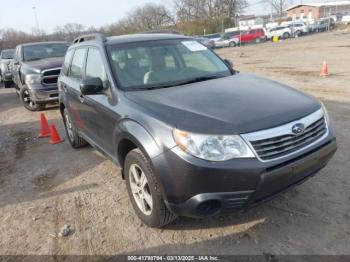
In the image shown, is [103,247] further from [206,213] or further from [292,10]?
[292,10]

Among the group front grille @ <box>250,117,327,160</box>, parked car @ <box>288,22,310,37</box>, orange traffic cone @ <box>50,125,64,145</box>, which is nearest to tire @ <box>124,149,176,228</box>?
front grille @ <box>250,117,327,160</box>

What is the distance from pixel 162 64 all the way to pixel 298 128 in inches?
70.1

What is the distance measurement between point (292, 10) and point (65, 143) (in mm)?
97293

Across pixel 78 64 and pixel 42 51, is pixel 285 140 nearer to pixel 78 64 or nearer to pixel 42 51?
pixel 78 64

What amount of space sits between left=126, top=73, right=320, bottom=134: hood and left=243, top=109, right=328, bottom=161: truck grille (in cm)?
7

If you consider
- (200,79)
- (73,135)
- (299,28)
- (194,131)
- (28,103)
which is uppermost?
(200,79)

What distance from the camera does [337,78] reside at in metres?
10.5

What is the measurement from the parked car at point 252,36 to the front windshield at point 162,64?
37.0 meters

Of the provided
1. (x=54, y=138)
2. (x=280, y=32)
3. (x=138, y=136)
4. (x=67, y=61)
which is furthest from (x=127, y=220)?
(x=280, y=32)

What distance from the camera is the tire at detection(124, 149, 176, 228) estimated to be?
9.62ft

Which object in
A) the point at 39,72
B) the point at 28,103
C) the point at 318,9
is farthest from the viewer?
the point at 318,9

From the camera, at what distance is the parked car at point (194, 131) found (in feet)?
8.42

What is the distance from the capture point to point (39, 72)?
29.0ft

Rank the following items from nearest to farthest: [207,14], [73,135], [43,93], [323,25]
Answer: [73,135]
[43,93]
[323,25]
[207,14]
